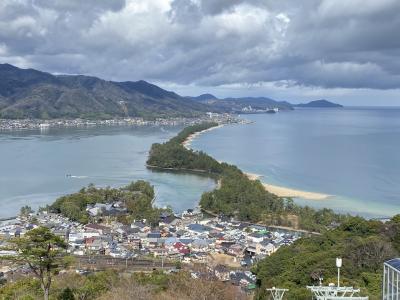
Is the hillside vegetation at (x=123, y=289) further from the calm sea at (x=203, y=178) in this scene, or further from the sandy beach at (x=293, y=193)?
the sandy beach at (x=293, y=193)

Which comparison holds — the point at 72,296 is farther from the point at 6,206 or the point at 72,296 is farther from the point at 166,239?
the point at 6,206

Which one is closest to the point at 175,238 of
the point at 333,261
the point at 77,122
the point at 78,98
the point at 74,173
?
the point at 333,261

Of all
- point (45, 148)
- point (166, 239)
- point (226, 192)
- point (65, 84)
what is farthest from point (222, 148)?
point (65, 84)

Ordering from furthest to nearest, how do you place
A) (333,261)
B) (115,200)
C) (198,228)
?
1. (115,200)
2. (198,228)
3. (333,261)

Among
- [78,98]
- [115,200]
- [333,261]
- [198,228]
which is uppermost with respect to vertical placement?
[78,98]

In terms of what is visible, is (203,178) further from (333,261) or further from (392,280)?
(392,280)

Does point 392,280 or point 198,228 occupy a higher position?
point 392,280

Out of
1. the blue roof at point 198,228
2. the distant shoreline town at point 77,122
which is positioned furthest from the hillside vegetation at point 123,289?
the distant shoreline town at point 77,122
